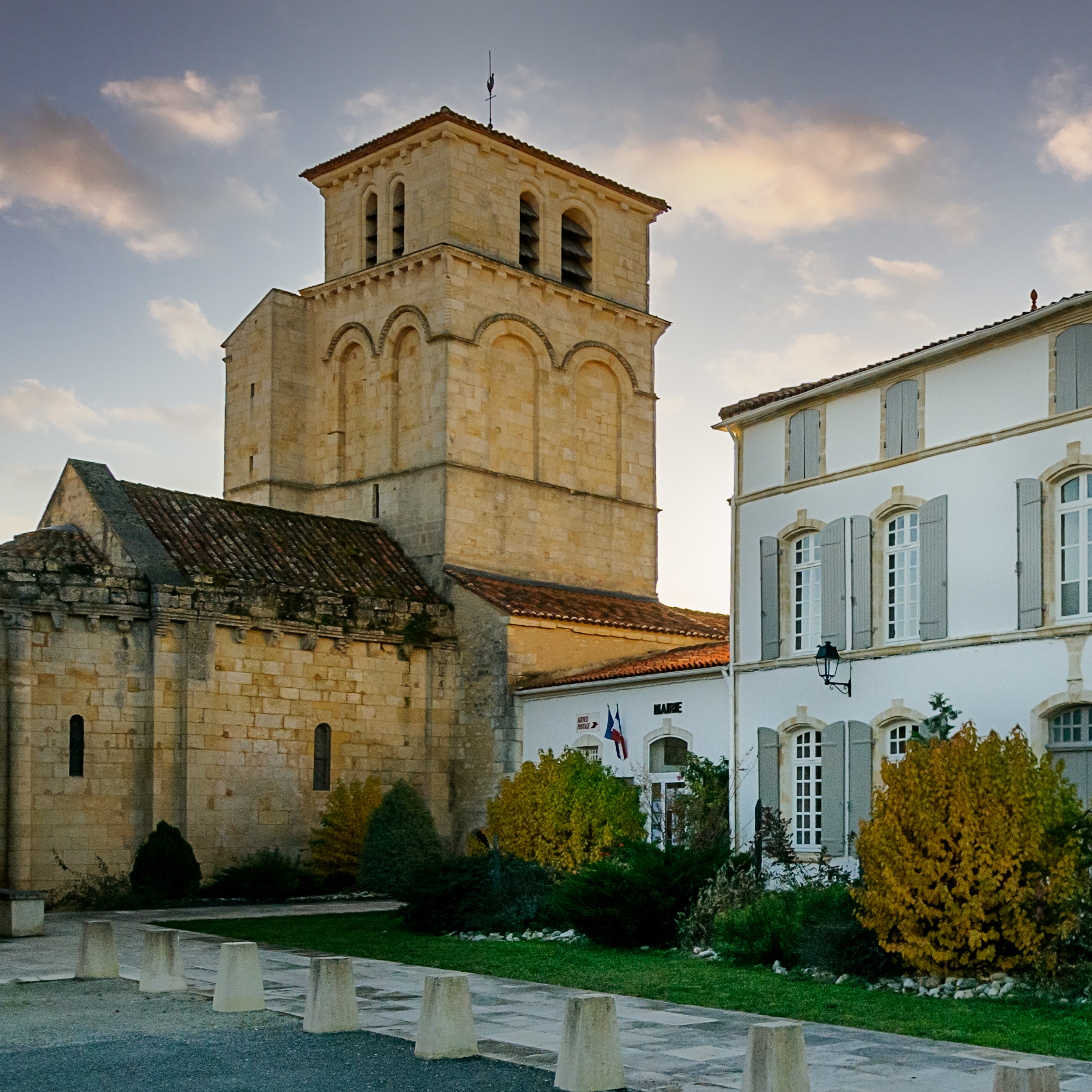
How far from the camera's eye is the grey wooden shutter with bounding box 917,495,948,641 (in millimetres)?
18953

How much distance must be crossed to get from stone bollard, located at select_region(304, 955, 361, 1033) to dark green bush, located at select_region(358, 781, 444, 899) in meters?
14.2

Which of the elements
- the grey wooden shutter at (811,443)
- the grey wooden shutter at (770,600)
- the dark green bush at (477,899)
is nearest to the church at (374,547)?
the dark green bush at (477,899)

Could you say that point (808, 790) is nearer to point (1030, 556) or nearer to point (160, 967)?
point (1030, 556)

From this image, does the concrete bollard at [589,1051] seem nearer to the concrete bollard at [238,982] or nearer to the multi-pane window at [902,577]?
the concrete bollard at [238,982]

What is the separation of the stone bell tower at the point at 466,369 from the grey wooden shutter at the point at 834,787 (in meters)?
13.1

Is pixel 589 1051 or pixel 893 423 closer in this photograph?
pixel 589 1051

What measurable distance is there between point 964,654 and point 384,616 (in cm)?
1390

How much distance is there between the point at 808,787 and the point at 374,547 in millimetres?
13824

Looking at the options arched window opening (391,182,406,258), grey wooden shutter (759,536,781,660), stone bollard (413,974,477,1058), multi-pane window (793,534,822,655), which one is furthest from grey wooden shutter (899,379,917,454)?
arched window opening (391,182,406,258)

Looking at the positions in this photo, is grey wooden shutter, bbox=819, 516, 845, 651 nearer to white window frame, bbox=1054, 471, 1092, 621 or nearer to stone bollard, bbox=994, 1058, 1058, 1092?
white window frame, bbox=1054, 471, 1092, 621

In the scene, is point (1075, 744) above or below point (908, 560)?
below

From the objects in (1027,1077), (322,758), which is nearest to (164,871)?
(322,758)

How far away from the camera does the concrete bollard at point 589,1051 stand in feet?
31.1

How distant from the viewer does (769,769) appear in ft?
70.0
